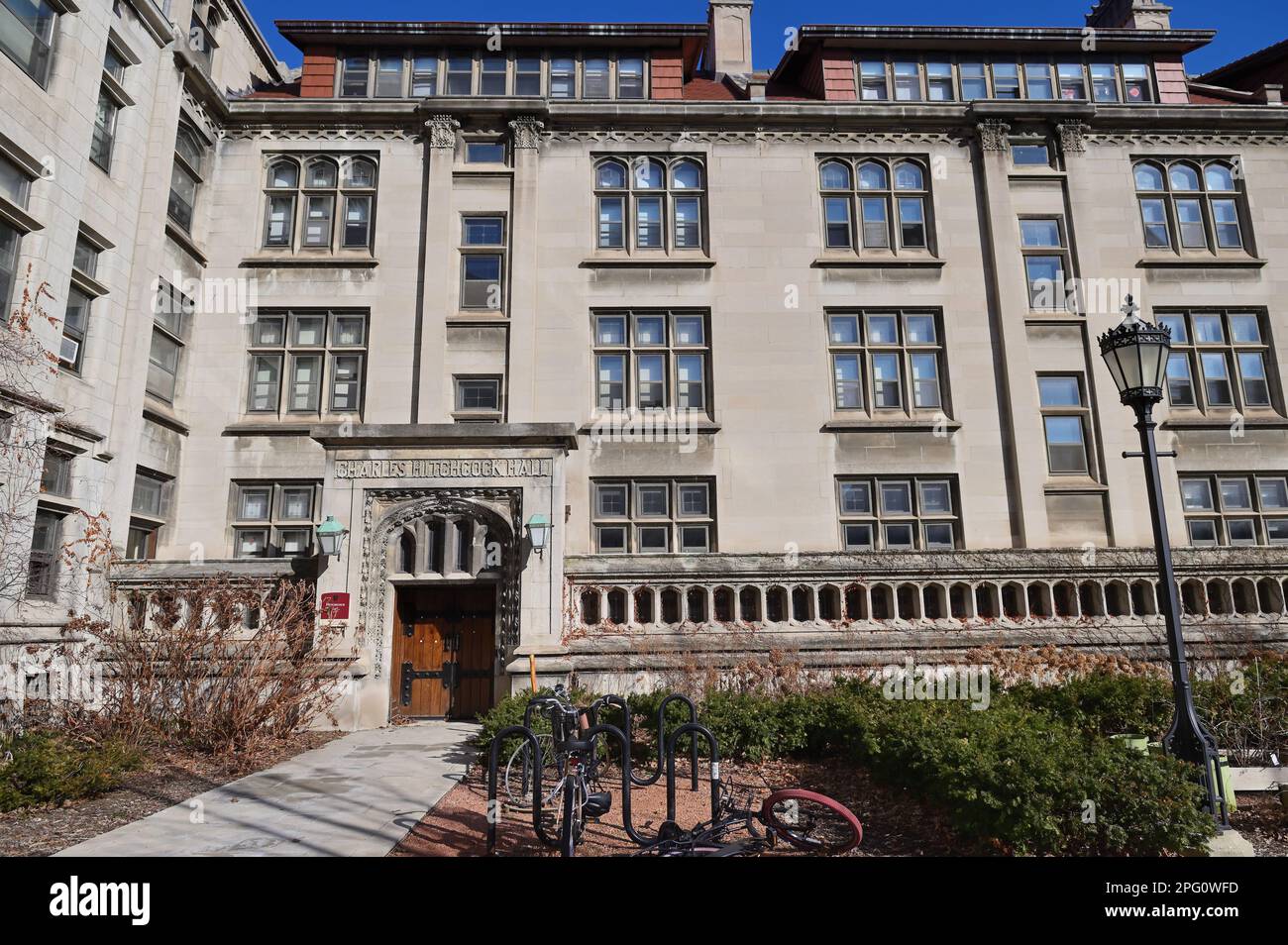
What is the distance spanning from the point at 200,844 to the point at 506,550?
7658mm

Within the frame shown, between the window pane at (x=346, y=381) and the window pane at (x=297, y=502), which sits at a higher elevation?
the window pane at (x=346, y=381)

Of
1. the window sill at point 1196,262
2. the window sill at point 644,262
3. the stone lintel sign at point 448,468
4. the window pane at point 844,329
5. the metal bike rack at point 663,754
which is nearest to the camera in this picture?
the metal bike rack at point 663,754

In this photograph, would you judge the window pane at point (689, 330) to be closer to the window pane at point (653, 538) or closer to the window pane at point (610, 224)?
the window pane at point (610, 224)

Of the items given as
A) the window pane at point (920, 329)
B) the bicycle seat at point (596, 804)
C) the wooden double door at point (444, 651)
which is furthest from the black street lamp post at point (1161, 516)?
the wooden double door at point (444, 651)

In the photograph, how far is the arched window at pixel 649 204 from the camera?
19047mm

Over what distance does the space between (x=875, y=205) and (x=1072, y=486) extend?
26.7 feet

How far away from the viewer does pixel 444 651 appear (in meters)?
14.9

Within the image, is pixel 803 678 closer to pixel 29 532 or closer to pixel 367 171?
pixel 29 532

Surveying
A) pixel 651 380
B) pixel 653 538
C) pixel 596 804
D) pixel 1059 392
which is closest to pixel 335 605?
pixel 653 538

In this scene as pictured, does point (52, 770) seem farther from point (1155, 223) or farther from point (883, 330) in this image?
point (1155, 223)

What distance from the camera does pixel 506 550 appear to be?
14.4 meters

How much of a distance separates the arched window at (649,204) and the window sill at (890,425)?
548cm

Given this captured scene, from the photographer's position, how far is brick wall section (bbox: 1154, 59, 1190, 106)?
20.6m

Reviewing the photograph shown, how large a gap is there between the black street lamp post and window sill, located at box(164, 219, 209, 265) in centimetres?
1769
